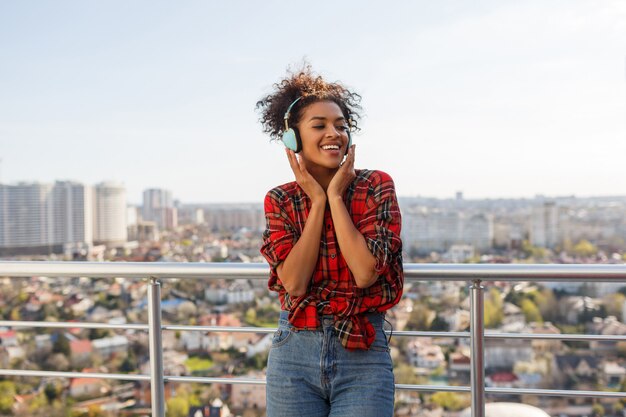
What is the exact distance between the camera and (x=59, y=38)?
104ft

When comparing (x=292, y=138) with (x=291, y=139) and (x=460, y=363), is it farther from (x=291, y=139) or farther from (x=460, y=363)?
(x=460, y=363)

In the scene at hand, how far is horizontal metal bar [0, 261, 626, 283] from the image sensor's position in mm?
2125

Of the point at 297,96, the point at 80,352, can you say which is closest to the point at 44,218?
the point at 80,352

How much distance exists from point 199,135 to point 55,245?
1108 cm

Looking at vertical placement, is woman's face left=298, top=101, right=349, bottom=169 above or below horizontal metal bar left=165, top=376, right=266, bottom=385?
above

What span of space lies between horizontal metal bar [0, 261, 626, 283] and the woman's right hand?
55 centimetres

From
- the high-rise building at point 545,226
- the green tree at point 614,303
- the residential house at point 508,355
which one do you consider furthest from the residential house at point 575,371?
the high-rise building at point 545,226

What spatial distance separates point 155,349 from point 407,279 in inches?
39.9

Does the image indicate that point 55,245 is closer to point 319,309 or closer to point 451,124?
point 451,124

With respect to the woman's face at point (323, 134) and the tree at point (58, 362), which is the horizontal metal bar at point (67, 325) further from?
the tree at point (58, 362)

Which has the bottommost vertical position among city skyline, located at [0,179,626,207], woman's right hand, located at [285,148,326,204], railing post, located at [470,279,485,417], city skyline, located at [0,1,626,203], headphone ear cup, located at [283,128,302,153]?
railing post, located at [470,279,485,417]

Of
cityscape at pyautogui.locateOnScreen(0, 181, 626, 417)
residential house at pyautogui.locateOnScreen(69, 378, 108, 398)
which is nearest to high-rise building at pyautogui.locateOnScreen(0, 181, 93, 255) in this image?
cityscape at pyautogui.locateOnScreen(0, 181, 626, 417)

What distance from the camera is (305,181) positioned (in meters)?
1.73

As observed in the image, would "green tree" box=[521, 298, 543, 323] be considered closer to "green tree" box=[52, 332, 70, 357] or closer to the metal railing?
"green tree" box=[52, 332, 70, 357]
